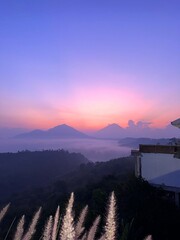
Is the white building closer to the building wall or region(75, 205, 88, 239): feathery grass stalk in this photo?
the building wall

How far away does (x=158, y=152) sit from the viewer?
16.1 m

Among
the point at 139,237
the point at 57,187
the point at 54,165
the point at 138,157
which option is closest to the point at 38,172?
A: the point at 54,165

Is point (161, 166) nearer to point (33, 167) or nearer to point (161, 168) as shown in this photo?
point (161, 168)

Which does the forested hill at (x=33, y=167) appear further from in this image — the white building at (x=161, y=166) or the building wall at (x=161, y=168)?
the building wall at (x=161, y=168)

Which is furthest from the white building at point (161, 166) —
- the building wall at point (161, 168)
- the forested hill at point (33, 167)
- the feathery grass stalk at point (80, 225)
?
the forested hill at point (33, 167)

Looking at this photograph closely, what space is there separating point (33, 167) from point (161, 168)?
111 meters

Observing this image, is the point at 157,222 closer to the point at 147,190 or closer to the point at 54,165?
the point at 147,190

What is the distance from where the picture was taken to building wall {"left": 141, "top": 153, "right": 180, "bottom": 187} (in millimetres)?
15344

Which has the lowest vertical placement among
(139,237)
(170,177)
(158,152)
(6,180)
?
(6,180)

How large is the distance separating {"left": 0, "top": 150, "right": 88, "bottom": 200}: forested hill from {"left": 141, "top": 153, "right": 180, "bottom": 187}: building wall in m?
77.1

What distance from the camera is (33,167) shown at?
406 feet

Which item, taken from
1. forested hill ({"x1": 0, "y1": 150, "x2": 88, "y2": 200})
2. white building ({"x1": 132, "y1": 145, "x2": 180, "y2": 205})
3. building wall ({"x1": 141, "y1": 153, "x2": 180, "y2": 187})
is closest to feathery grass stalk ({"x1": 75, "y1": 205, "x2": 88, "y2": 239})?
white building ({"x1": 132, "y1": 145, "x2": 180, "y2": 205})

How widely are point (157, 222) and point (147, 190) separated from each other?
441cm

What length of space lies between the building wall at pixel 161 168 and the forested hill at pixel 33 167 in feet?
253
